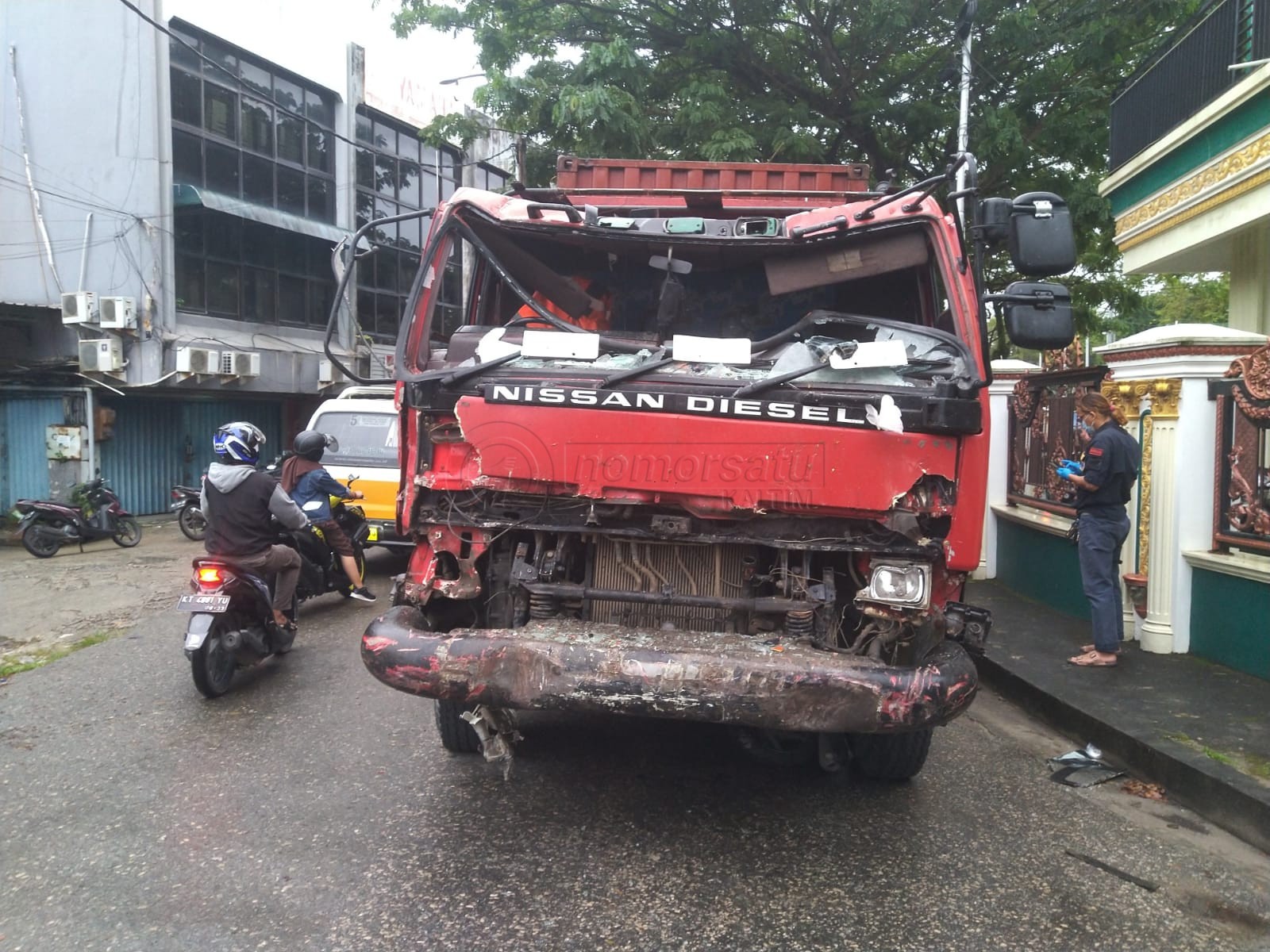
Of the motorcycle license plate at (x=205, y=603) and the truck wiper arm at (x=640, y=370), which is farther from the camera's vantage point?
the motorcycle license plate at (x=205, y=603)

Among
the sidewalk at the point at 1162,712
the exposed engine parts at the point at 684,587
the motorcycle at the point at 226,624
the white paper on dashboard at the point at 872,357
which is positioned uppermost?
the white paper on dashboard at the point at 872,357

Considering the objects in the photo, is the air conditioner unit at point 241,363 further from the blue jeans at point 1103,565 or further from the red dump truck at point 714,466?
the blue jeans at point 1103,565

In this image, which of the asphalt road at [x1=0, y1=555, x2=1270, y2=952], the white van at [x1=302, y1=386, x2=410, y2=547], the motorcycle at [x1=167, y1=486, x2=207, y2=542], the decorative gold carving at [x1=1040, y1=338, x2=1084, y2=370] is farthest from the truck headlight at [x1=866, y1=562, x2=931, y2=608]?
the motorcycle at [x1=167, y1=486, x2=207, y2=542]

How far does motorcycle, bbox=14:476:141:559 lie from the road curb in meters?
11.1

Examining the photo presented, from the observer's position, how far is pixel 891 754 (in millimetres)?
3961

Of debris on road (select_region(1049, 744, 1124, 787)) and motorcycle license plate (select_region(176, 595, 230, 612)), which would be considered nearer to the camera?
debris on road (select_region(1049, 744, 1124, 787))

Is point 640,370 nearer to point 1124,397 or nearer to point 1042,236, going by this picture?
point 1042,236

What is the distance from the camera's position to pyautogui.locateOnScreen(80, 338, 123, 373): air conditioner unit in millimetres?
13164

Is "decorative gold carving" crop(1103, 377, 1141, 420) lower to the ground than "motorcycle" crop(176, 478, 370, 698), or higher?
higher

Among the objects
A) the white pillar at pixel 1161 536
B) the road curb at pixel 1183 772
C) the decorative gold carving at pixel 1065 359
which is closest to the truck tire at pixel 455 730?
the road curb at pixel 1183 772

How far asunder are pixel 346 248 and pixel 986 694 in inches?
183

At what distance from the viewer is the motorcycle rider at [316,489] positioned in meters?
6.59

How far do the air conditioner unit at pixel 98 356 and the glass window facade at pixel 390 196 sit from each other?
6.30 m

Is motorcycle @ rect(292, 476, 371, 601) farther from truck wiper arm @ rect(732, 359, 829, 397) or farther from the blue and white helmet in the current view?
truck wiper arm @ rect(732, 359, 829, 397)
